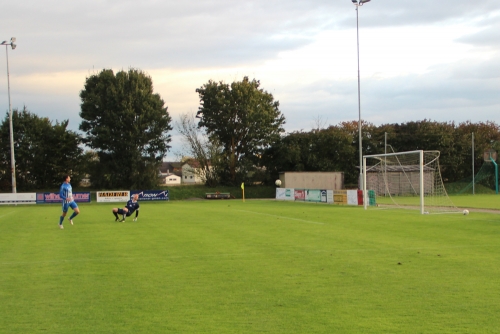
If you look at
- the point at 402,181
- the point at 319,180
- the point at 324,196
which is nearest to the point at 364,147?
the point at 319,180

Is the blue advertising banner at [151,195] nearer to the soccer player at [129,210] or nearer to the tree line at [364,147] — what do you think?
the tree line at [364,147]

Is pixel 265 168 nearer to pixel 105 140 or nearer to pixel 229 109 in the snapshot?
pixel 229 109

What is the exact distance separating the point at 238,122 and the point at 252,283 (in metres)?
57.6

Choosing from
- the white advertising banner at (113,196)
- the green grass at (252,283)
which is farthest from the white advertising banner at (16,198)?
the green grass at (252,283)

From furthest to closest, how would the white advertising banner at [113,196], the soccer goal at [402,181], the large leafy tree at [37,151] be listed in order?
the large leafy tree at [37,151], the white advertising banner at [113,196], the soccer goal at [402,181]

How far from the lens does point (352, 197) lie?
122ft

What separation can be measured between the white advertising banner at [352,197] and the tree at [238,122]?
29.4 m

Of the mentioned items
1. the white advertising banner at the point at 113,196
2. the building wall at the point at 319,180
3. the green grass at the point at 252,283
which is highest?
the building wall at the point at 319,180

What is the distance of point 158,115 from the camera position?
205 feet

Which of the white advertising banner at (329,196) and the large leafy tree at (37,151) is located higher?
the large leafy tree at (37,151)

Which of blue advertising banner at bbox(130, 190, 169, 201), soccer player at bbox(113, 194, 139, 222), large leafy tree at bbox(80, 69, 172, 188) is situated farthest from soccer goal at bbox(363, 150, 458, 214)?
large leafy tree at bbox(80, 69, 172, 188)

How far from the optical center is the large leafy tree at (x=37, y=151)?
58.2 meters

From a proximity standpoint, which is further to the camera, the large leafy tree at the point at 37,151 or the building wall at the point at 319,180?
the large leafy tree at the point at 37,151

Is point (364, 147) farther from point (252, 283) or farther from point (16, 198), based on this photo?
point (252, 283)
